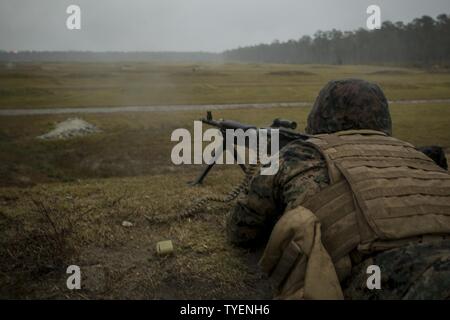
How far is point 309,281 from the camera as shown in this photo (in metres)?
2.14

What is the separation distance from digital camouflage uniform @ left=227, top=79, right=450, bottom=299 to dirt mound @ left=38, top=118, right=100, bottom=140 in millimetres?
14013

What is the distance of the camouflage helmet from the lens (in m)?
3.32

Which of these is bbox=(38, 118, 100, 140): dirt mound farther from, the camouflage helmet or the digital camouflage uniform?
the camouflage helmet

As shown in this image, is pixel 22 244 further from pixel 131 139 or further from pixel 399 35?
pixel 399 35

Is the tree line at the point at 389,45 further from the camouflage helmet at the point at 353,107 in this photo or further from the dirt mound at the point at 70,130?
the camouflage helmet at the point at 353,107

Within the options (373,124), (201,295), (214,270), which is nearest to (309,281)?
(201,295)

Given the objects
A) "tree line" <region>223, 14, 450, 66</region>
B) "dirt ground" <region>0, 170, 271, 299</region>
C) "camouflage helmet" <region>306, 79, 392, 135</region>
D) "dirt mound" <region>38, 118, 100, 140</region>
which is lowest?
"dirt ground" <region>0, 170, 271, 299</region>

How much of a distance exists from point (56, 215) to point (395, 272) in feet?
11.9

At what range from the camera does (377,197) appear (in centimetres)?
241
